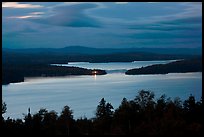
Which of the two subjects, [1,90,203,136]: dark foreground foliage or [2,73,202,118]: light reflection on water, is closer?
[1,90,203,136]: dark foreground foliage

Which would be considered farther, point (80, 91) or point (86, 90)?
point (86, 90)

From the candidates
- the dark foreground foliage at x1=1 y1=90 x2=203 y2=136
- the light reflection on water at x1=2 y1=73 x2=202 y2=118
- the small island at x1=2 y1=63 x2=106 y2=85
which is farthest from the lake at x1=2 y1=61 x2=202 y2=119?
the dark foreground foliage at x1=1 y1=90 x2=203 y2=136

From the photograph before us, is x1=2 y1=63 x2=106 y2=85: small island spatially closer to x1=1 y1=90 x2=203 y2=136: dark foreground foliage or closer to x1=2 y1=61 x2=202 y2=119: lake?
x1=2 y1=61 x2=202 y2=119: lake

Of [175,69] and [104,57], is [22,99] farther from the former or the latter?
[104,57]

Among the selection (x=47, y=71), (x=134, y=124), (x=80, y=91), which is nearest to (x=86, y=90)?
(x=80, y=91)

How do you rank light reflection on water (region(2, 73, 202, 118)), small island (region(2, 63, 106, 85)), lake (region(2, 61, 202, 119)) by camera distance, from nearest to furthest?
1. small island (region(2, 63, 106, 85))
2. lake (region(2, 61, 202, 119))
3. light reflection on water (region(2, 73, 202, 118))

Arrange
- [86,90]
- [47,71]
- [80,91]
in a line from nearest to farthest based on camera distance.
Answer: [80,91], [86,90], [47,71]

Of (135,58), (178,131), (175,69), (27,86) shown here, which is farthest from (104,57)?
(178,131)

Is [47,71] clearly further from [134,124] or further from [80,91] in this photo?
[134,124]
